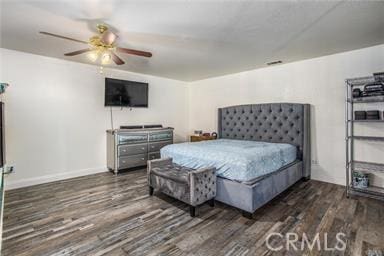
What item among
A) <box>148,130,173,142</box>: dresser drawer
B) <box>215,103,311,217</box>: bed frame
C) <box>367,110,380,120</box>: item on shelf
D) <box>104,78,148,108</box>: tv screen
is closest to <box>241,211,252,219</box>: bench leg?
<box>215,103,311,217</box>: bed frame

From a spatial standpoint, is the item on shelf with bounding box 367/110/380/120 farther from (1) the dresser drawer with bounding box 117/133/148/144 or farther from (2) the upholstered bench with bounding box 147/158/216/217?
(1) the dresser drawer with bounding box 117/133/148/144

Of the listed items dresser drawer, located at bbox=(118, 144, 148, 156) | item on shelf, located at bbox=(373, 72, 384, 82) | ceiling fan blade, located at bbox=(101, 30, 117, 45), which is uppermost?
ceiling fan blade, located at bbox=(101, 30, 117, 45)

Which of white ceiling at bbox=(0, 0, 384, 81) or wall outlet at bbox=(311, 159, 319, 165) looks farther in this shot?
wall outlet at bbox=(311, 159, 319, 165)

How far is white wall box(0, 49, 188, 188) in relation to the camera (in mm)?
3553

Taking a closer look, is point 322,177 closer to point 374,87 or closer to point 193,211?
point 374,87

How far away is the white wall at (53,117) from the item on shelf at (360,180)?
15.9ft

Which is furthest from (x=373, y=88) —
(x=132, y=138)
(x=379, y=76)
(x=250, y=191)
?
(x=132, y=138)

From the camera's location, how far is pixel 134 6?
82.4 inches

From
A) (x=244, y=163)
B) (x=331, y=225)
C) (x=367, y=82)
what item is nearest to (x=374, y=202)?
(x=331, y=225)

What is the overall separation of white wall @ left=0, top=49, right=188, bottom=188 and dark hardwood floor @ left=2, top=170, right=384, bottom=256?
0.66 metres

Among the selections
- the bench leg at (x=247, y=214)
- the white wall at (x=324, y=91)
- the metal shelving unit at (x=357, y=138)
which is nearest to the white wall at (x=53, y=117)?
Answer: the white wall at (x=324, y=91)

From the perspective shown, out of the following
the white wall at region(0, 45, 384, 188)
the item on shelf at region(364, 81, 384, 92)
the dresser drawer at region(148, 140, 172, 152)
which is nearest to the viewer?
the item on shelf at region(364, 81, 384, 92)

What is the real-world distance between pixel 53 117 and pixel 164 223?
3259mm

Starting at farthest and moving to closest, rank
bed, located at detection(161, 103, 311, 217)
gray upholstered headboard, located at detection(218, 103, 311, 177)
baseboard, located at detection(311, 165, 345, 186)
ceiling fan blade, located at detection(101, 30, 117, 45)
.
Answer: gray upholstered headboard, located at detection(218, 103, 311, 177) < baseboard, located at detection(311, 165, 345, 186) < bed, located at detection(161, 103, 311, 217) < ceiling fan blade, located at detection(101, 30, 117, 45)
